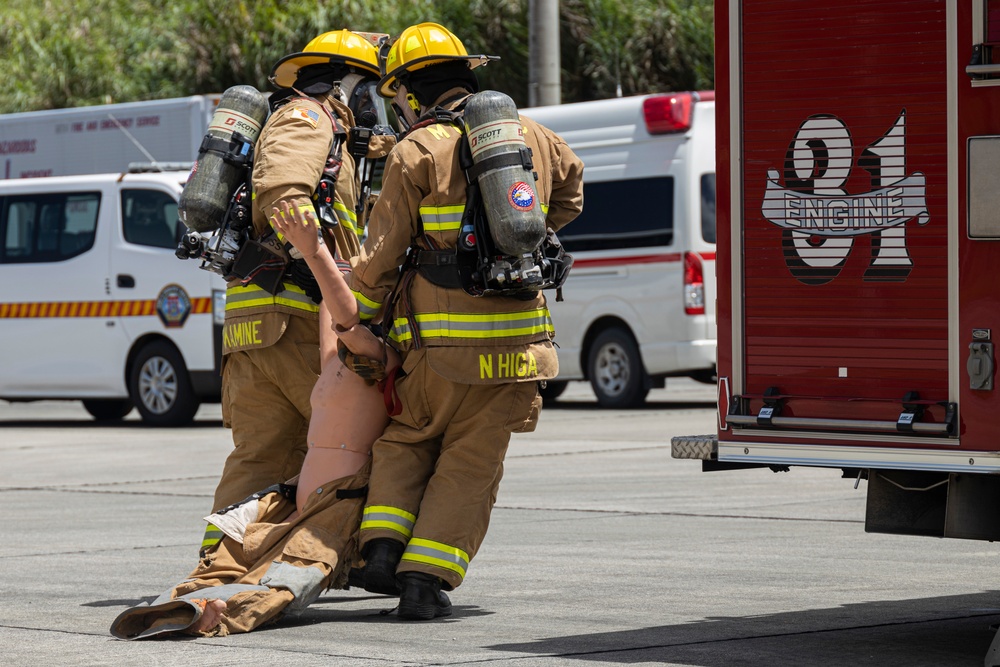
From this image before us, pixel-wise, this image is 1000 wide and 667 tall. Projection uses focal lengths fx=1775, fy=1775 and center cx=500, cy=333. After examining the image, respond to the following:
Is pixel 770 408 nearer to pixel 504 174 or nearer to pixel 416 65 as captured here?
pixel 504 174

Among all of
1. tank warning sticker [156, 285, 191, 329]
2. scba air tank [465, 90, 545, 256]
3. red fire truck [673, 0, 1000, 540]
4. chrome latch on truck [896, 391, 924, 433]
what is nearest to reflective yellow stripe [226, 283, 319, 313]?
scba air tank [465, 90, 545, 256]

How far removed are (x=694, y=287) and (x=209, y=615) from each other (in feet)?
34.8

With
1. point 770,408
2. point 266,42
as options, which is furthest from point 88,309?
point 266,42

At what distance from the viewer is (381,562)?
5.96 meters

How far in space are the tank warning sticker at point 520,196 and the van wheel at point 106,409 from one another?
39.4ft

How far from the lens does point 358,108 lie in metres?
6.71

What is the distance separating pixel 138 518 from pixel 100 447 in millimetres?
4814

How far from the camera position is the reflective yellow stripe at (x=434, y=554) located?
590 cm

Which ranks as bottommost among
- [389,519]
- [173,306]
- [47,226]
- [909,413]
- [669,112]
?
[389,519]

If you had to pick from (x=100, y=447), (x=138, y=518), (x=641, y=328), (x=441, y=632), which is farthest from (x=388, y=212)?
(x=641, y=328)

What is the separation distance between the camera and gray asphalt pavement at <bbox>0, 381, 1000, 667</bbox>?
18.1ft

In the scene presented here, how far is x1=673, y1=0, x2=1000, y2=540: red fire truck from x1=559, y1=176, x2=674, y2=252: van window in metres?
10.5

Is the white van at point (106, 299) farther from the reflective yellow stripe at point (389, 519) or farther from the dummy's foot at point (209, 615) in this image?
the dummy's foot at point (209, 615)

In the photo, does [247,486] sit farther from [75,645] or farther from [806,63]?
[806,63]
